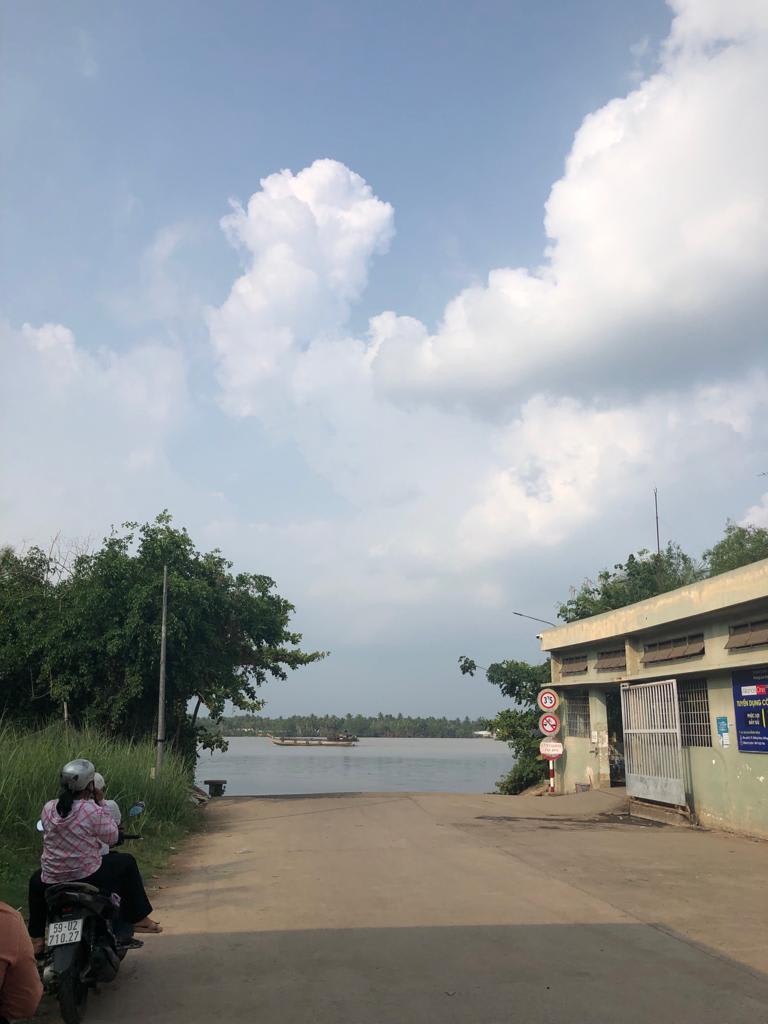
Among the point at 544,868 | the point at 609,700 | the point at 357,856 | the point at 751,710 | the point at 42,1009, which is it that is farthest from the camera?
the point at 609,700

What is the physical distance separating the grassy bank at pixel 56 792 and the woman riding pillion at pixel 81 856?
2446 mm

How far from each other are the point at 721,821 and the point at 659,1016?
1063 cm

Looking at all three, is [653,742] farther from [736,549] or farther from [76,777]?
[736,549]

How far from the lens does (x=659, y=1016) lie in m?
4.66

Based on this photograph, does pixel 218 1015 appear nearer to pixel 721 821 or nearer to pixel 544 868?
pixel 544 868

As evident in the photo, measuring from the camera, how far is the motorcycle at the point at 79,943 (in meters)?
4.63

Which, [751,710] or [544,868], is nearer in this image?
[544,868]

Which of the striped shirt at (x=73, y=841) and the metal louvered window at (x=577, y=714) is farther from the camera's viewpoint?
the metal louvered window at (x=577, y=714)

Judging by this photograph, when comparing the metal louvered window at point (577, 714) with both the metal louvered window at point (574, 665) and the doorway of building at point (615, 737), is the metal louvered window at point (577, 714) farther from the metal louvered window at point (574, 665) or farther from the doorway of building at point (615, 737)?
the metal louvered window at point (574, 665)

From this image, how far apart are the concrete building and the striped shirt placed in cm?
1047

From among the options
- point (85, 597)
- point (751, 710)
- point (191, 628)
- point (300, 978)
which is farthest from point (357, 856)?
point (85, 597)

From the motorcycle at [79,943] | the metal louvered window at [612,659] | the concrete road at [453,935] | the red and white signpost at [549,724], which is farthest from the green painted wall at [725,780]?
the motorcycle at [79,943]

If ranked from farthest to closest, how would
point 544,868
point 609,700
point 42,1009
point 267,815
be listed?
point 609,700 → point 267,815 → point 544,868 → point 42,1009

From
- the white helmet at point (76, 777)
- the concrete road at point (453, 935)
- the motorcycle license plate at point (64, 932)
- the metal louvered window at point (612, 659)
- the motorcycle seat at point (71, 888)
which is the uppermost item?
the metal louvered window at point (612, 659)
